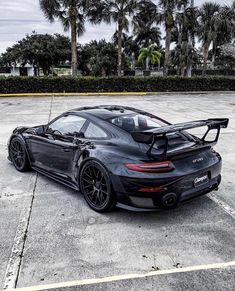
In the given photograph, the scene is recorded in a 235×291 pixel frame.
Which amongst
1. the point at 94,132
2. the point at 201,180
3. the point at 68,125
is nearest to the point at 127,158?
the point at 94,132

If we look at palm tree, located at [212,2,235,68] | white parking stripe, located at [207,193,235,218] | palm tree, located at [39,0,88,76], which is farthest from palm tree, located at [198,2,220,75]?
white parking stripe, located at [207,193,235,218]

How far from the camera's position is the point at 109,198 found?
405 centimetres

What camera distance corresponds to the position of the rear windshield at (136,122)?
4464 mm

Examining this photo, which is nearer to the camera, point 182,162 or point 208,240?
point 208,240

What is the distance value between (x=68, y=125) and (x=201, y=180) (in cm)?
212

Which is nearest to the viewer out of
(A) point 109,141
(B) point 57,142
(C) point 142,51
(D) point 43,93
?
(A) point 109,141

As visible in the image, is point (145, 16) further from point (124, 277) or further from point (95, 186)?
point (124, 277)

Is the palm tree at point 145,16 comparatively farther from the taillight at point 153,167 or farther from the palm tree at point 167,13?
the taillight at point 153,167

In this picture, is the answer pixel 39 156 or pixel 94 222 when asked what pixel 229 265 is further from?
pixel 39 156

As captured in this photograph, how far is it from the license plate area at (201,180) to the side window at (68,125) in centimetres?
178

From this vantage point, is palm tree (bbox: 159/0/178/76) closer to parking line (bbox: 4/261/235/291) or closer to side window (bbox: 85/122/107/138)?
side window (bbox: 85/122/107/138)

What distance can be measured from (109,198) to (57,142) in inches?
54.0

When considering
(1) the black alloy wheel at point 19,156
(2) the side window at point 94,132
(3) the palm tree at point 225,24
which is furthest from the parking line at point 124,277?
(3) the palm tree at point 225,24

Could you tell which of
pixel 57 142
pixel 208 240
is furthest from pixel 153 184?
pixel 57 142
